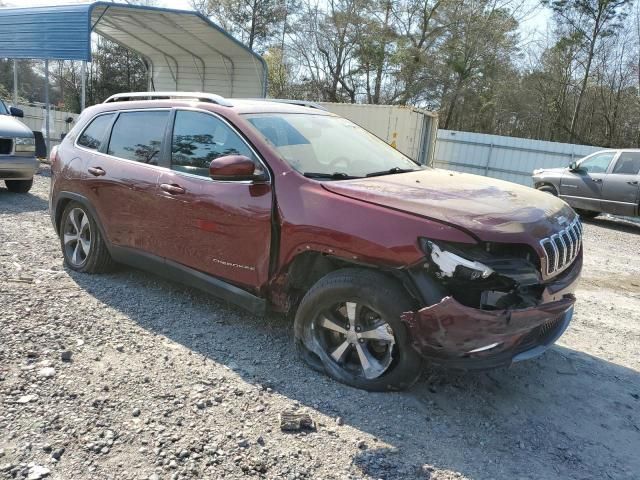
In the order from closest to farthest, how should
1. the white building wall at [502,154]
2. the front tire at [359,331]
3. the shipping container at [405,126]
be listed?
the front tire at [359,331], the shipping container at [405,126], the white building wall at [502,154]

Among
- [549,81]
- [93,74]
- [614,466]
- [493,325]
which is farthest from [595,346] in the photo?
[93,74]

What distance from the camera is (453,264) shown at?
9.36ft

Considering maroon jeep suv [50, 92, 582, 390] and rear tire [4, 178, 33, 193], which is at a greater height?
maroon jeep suv [50, 92, 582, 390]

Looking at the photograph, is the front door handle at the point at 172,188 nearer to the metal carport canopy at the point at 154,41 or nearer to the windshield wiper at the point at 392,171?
the windshield wiper at the point at 392,171

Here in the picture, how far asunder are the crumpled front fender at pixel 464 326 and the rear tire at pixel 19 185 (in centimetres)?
859

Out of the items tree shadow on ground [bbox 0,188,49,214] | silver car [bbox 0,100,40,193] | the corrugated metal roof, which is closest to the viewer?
tree shadow on ground [bbox 0,188,49,214]

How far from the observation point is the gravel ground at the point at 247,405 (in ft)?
8.60

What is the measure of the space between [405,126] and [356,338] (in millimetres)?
13141

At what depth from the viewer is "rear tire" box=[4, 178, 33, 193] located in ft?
30.7

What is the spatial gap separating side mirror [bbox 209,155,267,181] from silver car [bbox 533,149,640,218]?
1001 centimetres

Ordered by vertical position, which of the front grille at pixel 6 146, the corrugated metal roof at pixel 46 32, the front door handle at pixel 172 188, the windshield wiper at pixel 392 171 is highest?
the corrugated metal roof at pixel 46 32

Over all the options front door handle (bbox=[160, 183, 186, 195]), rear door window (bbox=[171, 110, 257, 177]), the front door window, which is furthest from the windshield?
the front door window

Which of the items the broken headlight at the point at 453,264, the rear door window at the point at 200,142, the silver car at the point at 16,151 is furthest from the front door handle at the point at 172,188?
the silver car at the point at 16,151

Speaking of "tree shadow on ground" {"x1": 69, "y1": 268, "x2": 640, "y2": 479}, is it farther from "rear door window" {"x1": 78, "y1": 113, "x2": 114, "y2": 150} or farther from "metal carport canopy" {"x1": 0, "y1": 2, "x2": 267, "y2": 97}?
→ "metal carport canopy" {"x1": 0, "y1": 2, "x2": 267, "y2": 97}
